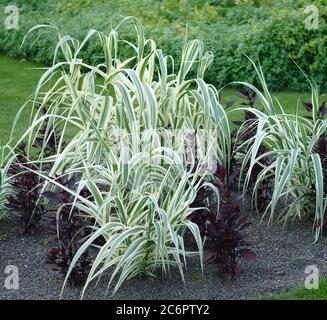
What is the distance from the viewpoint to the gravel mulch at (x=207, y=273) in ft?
16.3

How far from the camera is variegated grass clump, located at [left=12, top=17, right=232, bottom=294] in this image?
486 cm

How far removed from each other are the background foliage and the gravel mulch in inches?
116

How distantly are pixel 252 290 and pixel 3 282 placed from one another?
53.4 inches

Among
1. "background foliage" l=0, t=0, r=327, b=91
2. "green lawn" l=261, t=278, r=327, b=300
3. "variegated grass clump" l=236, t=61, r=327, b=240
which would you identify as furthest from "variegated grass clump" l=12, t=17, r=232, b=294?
"background foliage" l=0, t=0, r=327, b=91

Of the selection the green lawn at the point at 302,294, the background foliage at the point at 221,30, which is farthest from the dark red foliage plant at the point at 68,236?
the background foliage at the point at 221,30

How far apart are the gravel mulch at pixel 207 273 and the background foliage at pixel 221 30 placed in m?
2.95

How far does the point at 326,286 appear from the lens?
505 centimetres

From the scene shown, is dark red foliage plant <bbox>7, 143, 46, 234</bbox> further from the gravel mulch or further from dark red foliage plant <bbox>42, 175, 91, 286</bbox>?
dark red foliage plant <bbox>42, 175, 91, 286</bbox>

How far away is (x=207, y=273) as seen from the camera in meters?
5.14

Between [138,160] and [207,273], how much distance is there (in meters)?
0.73

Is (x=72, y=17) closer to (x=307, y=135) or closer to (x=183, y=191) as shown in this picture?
(x=307, y=135)

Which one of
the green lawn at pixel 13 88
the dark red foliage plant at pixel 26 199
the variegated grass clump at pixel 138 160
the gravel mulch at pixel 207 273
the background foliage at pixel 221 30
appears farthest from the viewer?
the background foliage at pixel 221 30

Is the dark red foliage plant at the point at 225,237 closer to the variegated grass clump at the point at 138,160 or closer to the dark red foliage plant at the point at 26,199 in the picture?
the variegated grass clump at the point at 138,160
